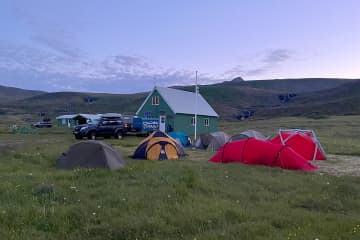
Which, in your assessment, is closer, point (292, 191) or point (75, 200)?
point (75, 200)

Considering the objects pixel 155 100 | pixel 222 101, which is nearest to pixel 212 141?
pixel 155 100

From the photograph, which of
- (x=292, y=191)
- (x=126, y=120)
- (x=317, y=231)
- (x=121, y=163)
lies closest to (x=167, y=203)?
(x=317, y=231)

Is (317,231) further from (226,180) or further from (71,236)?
(226,180)

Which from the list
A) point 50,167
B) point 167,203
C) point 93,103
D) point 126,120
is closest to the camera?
point 167,203

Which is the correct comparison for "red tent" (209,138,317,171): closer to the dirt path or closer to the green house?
the dirt path

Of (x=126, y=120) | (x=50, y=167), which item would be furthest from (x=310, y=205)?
(x=126, y=120)

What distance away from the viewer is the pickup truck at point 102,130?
36.0m

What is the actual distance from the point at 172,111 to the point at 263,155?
28009 mm

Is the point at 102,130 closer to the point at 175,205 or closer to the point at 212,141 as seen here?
the point at 212,141

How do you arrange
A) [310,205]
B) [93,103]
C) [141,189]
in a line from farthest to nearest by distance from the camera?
1. [93,103]
2. [141,189]
3. [310,205]

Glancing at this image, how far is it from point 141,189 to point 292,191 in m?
3.73

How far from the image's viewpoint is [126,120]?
40.7 m

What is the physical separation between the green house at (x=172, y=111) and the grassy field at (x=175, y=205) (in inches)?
1200

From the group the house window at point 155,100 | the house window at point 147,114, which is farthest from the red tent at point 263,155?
the house window at point 147,114
